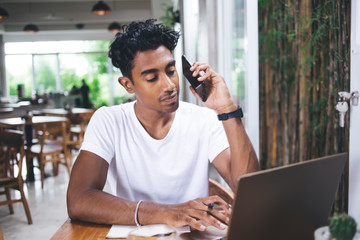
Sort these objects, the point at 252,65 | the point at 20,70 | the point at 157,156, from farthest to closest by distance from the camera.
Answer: the point at 20,70, the point at 252,65, the point at 157,156

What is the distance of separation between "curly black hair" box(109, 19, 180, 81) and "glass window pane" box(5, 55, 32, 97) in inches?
548

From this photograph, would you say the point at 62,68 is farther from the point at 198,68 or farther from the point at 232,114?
the point at 232,114

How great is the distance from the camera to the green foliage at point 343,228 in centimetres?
56

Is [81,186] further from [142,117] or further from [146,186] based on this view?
[142,117]

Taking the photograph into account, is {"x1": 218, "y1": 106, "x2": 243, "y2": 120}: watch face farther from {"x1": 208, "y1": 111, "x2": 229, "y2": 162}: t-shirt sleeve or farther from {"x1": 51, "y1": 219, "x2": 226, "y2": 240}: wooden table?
{"x1": 51, "y1": 219, "x2": 226, "y2": 240}: wooden table

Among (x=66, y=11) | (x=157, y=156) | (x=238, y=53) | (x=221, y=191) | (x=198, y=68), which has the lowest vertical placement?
(x=221, y=191)

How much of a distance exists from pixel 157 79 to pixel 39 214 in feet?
9.72

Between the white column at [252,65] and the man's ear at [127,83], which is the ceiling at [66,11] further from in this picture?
the man's ear at [127,83]

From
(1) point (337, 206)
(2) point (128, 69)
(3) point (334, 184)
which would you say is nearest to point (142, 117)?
(2) point (128, 69)

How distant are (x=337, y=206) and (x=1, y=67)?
1466 cm

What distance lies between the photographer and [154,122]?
61.0 inches

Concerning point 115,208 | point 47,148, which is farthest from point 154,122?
point 47,148

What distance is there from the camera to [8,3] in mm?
11000

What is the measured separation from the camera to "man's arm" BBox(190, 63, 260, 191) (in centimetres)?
135
